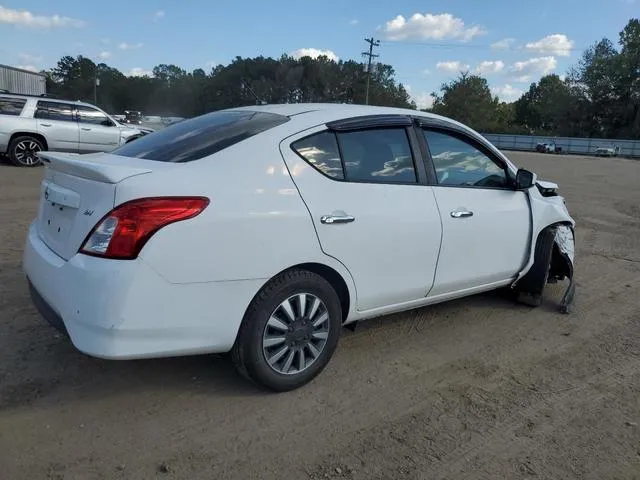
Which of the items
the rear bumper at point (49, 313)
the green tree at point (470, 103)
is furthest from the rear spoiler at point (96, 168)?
the green tree at point (470, 103)

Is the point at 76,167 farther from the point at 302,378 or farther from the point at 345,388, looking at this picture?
the point at 345,388

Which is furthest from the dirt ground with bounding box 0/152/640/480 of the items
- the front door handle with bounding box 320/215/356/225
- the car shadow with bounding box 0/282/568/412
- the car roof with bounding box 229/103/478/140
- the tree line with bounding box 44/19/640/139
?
the tree line with bounding box 44/19/640/139

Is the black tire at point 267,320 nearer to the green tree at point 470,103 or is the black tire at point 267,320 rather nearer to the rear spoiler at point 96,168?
the rear spoiler at point 96,168

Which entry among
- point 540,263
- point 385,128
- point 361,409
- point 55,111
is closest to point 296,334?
point 361,409

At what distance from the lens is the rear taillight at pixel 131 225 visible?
2627 millimetres

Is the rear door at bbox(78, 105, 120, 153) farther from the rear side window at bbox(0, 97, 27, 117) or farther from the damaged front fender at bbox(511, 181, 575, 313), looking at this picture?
the damaged front fender at bbox(511, 181, 575, 313)

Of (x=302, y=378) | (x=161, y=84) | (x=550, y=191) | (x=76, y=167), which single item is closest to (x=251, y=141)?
(x=76, y=167)

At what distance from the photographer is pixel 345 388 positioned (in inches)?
132

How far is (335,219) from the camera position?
10.6ft

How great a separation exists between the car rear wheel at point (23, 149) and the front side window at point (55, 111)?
661 mm

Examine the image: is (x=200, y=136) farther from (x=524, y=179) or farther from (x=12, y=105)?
(x=12, y=105)

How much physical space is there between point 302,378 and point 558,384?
5.41 ft

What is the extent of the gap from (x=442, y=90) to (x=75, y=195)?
97.0 metres

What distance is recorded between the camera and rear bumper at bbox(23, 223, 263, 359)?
2621mm
